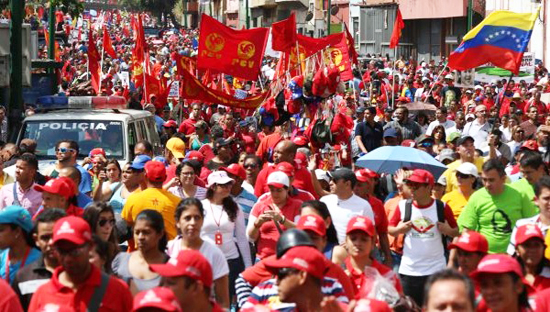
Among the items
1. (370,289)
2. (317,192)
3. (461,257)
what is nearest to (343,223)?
(317,192)

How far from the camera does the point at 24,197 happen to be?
10.3 m

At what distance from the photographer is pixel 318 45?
22297mm

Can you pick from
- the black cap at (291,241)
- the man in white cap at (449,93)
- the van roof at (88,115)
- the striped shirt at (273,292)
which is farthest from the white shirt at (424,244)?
the man in white cap at (449,93)

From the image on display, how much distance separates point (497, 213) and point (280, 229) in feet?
5.64

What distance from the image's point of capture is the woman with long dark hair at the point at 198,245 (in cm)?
781

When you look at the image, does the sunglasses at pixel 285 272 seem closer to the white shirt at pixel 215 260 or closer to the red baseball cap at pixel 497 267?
the red baseball cap at pixel 497 267

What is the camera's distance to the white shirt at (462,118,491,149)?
18.6 metres

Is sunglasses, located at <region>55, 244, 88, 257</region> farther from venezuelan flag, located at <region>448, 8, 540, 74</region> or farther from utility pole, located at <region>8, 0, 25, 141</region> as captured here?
utility pole, located at <region>8, 0, 25, 141</region>

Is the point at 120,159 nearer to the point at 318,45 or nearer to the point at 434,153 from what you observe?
the point at 434,153

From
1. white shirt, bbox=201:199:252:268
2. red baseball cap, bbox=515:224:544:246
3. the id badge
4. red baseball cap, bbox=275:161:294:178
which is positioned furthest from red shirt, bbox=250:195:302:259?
red baseball cap, bbox=515:224:544:246

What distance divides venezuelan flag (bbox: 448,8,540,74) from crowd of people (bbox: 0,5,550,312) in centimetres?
107

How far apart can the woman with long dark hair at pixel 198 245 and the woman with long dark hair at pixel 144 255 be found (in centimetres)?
18

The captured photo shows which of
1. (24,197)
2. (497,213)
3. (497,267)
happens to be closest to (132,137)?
(24,197)

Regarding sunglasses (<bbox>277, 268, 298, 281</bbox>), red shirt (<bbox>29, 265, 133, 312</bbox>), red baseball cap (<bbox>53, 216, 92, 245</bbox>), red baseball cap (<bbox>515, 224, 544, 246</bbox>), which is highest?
red baseball cap (<bbox>53, 216, 92, 245</bbox>)
